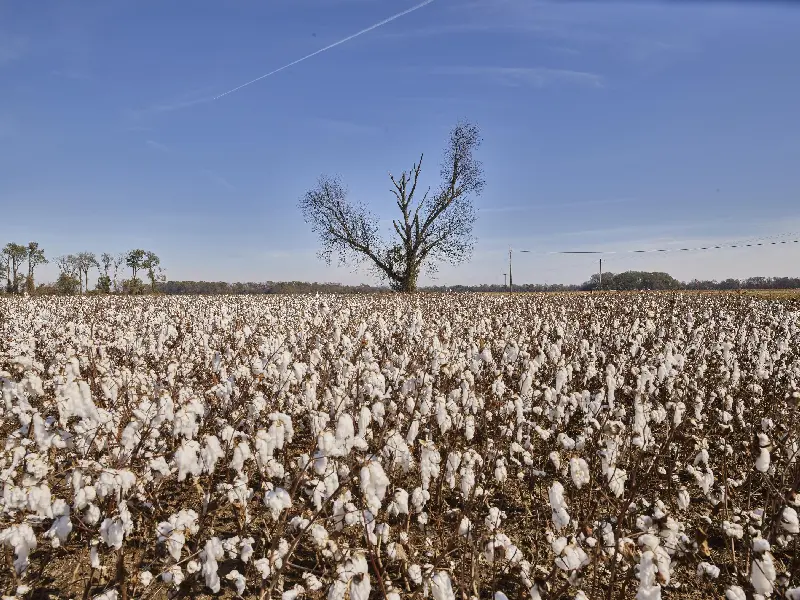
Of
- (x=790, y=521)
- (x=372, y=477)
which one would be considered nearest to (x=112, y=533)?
(x=372, y=477)

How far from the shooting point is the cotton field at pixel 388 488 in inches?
111

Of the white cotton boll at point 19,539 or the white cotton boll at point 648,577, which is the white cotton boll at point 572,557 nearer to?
the white cotton boll at point 648,577

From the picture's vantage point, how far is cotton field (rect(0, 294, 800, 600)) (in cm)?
282

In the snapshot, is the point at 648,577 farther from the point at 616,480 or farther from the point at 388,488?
the point at 388,488

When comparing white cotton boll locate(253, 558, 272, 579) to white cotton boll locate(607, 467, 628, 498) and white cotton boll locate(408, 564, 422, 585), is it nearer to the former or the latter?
white cotton boll locate(408, 564, 422, 585)

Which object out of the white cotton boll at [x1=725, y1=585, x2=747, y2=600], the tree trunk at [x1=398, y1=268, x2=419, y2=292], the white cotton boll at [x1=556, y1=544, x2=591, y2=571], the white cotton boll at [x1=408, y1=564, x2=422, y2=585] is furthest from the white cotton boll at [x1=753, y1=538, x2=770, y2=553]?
the tree trunk at [x1=398, y1=268, x2=419, y2=292]

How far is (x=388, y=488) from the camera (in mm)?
4500

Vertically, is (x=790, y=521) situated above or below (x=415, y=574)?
above

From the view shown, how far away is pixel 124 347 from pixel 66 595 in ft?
18.8

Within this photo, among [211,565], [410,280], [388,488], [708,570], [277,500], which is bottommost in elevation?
[388,488]

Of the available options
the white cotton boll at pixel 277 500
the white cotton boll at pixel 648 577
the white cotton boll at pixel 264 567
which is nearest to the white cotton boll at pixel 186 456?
the white cotton boll at pixel 277 500

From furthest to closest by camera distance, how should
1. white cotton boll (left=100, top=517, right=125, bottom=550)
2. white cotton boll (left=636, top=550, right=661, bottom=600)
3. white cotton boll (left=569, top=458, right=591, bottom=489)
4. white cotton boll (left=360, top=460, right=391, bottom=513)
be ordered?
white cotton boll (left=569, top=458, right=591, bottom=489), white cotton boll (left=360, top=460, right=391, bottom=513), white cotton boll (left=100, top=517, right=125, bottom=550), white cotton boll (left=636, top=550, right=661, bottom=600)

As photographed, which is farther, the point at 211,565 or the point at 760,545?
the point at 211,565

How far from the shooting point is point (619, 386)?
6.10m
